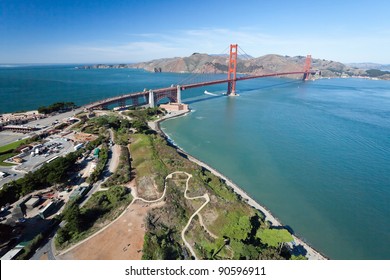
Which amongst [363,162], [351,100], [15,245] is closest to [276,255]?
[15,245]

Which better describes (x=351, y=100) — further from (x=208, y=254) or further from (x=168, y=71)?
(x=168, y=71)

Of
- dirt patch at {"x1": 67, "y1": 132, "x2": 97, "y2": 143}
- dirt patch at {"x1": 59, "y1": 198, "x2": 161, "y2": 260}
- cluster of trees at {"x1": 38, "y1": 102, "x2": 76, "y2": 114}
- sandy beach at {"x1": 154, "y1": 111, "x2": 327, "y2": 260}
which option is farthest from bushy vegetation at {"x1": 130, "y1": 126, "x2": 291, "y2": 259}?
cluster of trees at {"x1": 38, "y1": 102, "x2": 76, "y2": 114}

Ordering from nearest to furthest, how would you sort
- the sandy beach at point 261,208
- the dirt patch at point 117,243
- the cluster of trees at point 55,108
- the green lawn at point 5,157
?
the dirt patch at point 117,243 < the sandy beach at point 261,208 < the green lawn at point 5,157 < the cluster of trees at point 55,108

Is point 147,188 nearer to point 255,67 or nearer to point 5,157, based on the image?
point 5,157

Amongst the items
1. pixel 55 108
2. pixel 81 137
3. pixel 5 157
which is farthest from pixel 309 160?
pixel 55 108

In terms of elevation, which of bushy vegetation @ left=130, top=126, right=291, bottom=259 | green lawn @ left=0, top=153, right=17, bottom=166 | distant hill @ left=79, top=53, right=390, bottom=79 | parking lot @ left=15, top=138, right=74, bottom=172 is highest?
distant hill @ left=79, top=53, right=390, bottom=79

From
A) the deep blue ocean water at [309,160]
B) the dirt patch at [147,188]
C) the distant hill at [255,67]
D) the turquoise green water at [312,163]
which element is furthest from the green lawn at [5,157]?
the distant hill at [255,67]

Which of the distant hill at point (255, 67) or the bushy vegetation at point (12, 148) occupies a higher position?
the distant hill at point (255, 67)

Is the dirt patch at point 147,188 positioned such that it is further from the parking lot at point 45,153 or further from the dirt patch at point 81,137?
the dirt patch at point 81,137

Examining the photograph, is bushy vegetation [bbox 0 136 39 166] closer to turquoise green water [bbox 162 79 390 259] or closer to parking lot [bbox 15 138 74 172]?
parking lot [bbox 15 138 74 172]

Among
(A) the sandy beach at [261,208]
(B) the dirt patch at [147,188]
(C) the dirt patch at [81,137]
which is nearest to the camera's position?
(A) the sandy beach at [261,208]

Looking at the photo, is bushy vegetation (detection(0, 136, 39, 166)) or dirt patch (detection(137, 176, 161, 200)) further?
bushy vegetation (detection(0, 136, 39, 166))
